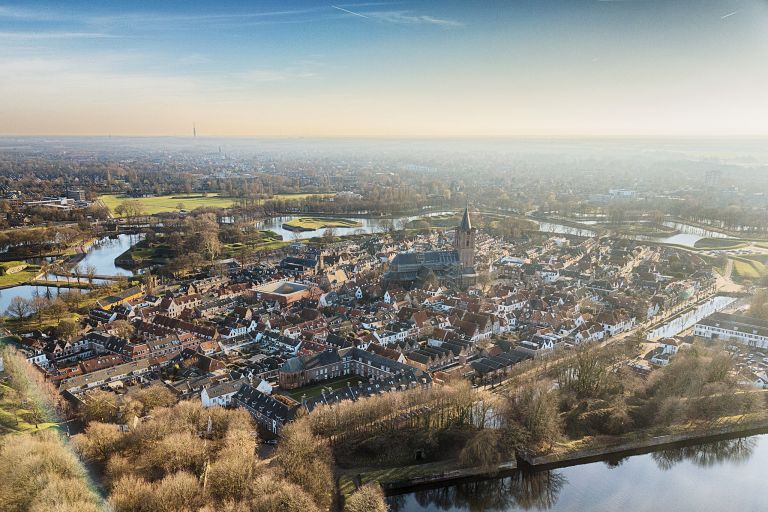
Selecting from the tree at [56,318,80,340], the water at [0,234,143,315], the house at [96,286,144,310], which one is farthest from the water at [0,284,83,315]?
the tree at [56,318,80,340]

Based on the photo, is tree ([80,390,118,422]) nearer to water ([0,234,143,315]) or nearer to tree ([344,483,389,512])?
tree ([344,483,389,512])

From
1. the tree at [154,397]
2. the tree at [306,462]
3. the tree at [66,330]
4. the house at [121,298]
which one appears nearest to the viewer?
the tree at [306,462]

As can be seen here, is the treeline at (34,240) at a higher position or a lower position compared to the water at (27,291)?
higher

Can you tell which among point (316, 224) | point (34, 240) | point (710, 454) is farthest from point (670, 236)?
point (34, 240)

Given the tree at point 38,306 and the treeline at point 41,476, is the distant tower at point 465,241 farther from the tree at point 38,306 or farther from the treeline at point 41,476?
the treeline at point 41,476

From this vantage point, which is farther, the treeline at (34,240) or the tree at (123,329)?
the treeline at (34,240)

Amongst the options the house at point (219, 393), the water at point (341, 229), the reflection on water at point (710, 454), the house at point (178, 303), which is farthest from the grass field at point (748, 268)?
the house at point (178, 303)
